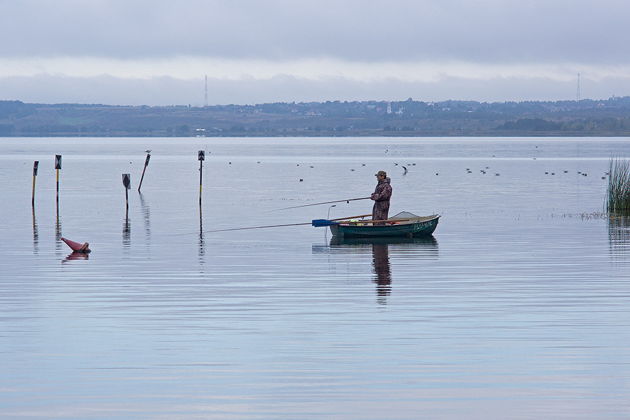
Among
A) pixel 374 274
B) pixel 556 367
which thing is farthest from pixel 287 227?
pixel 556 367

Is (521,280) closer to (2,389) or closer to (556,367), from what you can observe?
(556,367)

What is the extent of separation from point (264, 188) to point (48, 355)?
68.0 metres

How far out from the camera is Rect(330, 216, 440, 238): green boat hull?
38.5m

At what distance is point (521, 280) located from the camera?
2769 centimetres

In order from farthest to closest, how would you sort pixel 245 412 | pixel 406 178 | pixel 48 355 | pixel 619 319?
pixel 406 178, pixel 619 319, pixel 48 355, pixel 245 412

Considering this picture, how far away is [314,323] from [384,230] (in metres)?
17.7

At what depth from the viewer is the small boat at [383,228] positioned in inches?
1513

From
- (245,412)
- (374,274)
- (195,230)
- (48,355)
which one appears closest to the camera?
(245,412)

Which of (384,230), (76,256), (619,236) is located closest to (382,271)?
(384,230)

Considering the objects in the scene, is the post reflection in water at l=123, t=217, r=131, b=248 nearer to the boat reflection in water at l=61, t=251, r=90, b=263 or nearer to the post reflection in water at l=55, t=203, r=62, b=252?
the post reflection in water at l=55, t=203, r=62, b=252

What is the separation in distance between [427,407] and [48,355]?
6.19 meters

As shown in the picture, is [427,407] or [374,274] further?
[374,274]

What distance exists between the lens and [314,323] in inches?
828

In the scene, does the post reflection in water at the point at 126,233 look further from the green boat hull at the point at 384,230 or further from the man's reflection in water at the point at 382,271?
the man's reflection in water at the point at 382,271
